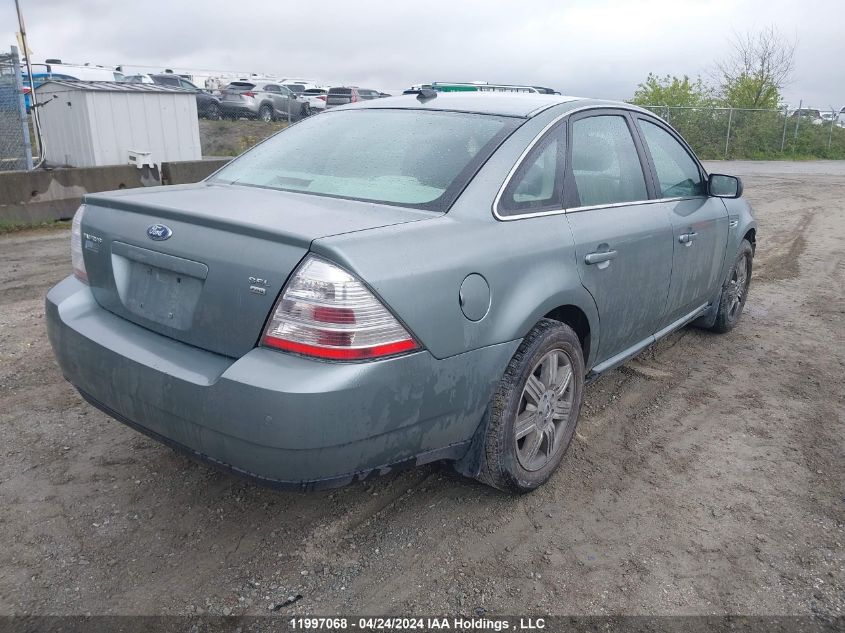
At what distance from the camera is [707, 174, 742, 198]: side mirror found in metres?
4.47

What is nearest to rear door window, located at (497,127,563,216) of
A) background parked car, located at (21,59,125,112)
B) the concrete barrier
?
the concrete barrier

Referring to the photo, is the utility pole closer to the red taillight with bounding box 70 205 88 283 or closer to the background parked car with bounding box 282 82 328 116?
the red taillight with bounding box 70 205 88 283

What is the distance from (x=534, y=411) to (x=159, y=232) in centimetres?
164

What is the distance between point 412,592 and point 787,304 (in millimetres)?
5163

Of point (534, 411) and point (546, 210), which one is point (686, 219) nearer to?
point (546, 210)

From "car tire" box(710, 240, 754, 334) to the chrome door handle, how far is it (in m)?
2.16

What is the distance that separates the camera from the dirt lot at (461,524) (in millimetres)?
2465

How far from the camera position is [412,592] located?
247 cm

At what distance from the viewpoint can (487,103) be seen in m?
3.42

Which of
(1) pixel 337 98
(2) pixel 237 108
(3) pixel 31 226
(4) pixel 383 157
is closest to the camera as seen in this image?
(4) pixel 383 157

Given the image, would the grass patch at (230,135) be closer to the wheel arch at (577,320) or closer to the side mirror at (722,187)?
the side mirror at (722,187)

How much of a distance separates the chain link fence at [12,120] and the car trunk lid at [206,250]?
8293 mm

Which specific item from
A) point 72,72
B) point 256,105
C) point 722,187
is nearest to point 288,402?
point 722,187

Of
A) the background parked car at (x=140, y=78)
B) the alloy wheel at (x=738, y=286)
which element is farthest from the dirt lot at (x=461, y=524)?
the background parked car at (x=140, y=78)
